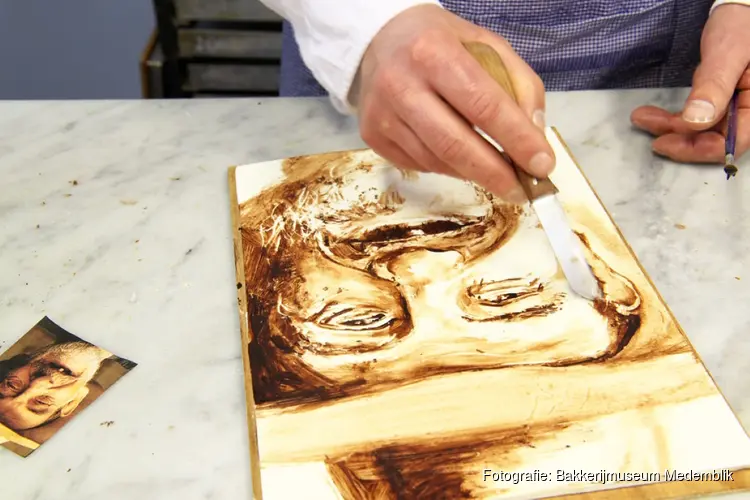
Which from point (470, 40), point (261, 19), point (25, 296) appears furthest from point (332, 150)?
point (261, 19)

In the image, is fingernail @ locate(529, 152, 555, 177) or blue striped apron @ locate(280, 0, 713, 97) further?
blue striped apron @ locate(280, 0, 713, 97)

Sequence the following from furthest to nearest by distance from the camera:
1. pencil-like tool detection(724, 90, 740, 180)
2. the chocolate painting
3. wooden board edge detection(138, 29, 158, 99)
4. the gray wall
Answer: wooden board edge detection(138, 29, 158, 99) < the gray wall < pencil-like tool detection(724, 90, 740, 180) < the chocolate painting

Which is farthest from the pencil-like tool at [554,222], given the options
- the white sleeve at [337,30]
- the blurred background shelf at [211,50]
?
the blurred background shelf at [211,50]

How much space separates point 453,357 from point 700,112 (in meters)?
0.41

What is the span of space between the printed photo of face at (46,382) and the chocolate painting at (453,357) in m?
0.14

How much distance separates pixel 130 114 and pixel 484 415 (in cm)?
62

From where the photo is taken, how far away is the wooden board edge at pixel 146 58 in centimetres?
154

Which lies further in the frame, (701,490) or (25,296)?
(25,296)

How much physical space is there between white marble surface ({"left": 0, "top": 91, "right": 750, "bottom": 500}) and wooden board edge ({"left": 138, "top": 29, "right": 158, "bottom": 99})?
700 mm

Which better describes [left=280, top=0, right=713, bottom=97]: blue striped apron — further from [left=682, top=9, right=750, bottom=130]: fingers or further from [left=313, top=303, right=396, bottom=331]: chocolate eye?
[left=313, top=303, right=396, bottom=331]: chocolate eye

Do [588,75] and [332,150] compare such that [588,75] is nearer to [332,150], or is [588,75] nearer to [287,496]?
[332,150]

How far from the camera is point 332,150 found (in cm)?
81

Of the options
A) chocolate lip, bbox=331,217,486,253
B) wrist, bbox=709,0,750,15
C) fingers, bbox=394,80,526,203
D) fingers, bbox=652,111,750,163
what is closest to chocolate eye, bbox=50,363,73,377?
chocolate lip, bbox=331,217,486,253

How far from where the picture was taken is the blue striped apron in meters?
0.83
